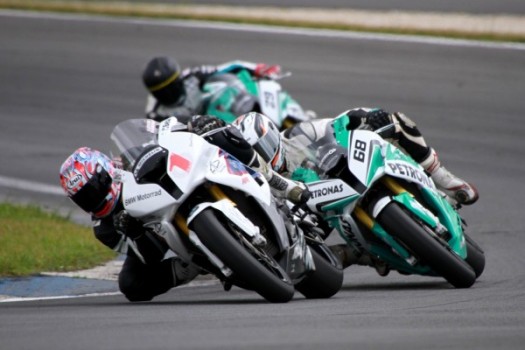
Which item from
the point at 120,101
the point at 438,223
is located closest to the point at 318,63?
the point at 120,101

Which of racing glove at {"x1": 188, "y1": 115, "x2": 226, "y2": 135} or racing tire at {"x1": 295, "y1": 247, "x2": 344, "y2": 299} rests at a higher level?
racing glove at {"x1": 188, "y1": 115, "x2": 226, "y2": 135}

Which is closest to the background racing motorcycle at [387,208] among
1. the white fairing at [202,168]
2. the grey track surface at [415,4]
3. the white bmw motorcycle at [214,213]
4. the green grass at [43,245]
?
the white bmw motorcycle at [214,213]

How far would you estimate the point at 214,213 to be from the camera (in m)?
7.62

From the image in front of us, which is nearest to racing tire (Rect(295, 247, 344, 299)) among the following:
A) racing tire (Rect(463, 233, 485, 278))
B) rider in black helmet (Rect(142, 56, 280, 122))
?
racing tire (Rect(463, 233, 485, 278))

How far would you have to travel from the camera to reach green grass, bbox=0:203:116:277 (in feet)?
33.7

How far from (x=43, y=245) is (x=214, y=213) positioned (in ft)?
11.6

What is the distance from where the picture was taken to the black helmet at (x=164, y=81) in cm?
1350

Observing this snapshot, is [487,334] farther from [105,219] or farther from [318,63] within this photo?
[318,63]

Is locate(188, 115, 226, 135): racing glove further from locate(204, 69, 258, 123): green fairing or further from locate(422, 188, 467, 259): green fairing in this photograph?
locate(204, 69, 258, 123): green fairing

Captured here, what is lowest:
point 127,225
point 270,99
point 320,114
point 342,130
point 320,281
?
point 320,114

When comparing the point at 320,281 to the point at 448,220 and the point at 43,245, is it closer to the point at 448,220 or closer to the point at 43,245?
the point at 448,220

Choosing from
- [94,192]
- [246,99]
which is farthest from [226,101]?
[94,192]

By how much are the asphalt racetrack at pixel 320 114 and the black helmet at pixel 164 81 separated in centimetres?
136

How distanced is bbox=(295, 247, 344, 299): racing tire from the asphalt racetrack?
89mm
